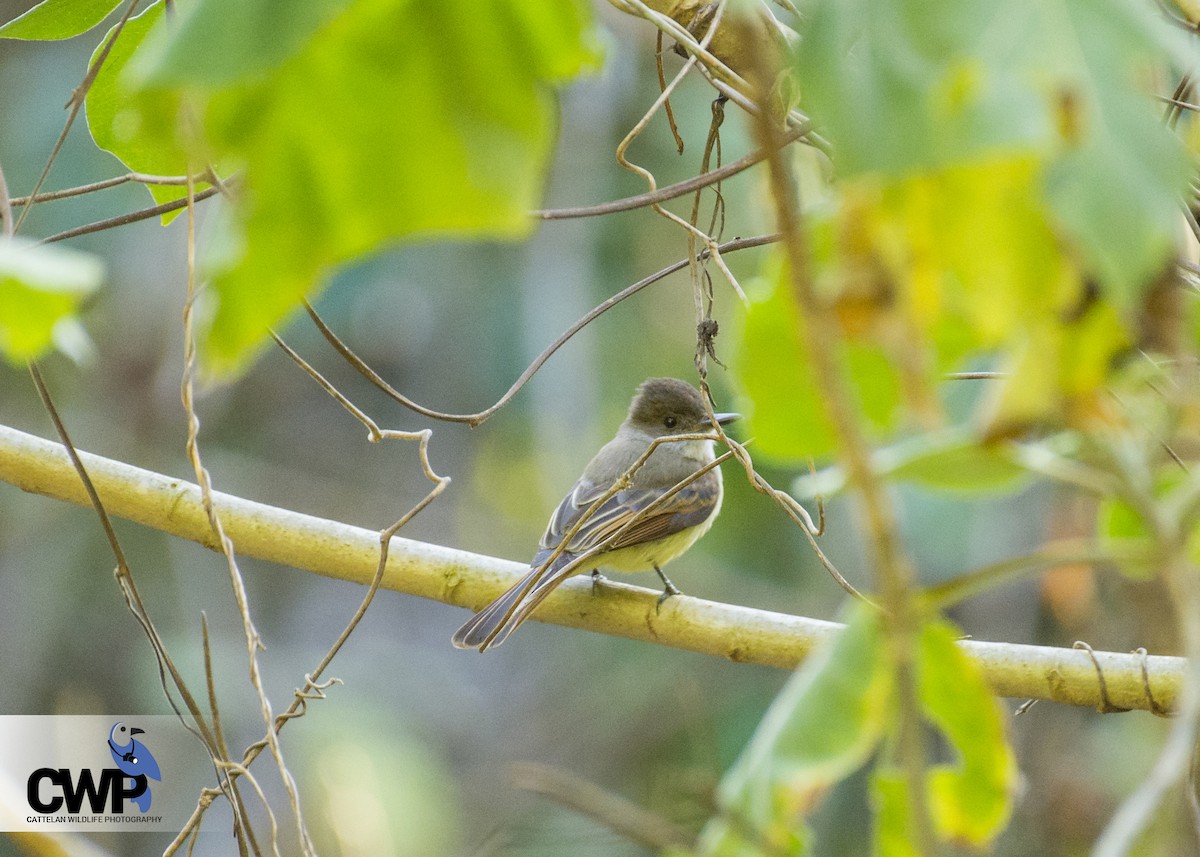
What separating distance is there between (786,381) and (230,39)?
0.31m

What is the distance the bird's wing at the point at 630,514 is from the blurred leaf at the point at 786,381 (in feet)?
8.92

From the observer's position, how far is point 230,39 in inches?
21.2

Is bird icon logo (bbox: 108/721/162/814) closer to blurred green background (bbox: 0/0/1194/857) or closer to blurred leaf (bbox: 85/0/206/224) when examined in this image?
blurred leaf (bbox: 85/0/206/224)

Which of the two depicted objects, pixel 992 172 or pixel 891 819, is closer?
pixel 992 172

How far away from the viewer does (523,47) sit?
2.00 feet

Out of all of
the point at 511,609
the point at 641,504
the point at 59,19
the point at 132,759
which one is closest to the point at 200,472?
the point at 59,19

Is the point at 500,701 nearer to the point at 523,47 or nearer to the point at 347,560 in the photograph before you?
the point at 347,560

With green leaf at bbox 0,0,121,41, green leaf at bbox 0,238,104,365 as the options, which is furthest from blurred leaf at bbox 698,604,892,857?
green leaf at bbox 0,0,121,41

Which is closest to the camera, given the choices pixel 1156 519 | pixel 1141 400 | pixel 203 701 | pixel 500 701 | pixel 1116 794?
pixel 1156 519

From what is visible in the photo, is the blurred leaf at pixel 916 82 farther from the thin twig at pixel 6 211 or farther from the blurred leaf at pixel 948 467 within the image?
the thin twig at pixel 6 211

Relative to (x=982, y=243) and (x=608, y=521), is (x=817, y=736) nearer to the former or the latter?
(x=982, y=243)

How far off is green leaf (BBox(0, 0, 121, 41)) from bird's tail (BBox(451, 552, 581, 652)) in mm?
1209

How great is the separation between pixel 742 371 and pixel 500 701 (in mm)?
8533

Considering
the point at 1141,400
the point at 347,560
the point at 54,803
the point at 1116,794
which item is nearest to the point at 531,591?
the point at 347,560
